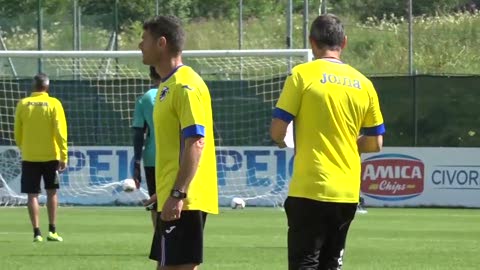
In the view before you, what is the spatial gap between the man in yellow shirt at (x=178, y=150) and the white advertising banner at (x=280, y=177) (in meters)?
16.0

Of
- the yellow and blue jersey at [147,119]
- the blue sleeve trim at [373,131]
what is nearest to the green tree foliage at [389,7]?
the yellow and blue jersey at [147,119]

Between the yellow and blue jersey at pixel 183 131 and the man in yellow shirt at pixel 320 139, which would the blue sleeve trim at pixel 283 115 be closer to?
the man in yellow shirt at pixel 320 139

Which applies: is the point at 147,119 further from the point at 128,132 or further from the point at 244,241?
the point at 128,132

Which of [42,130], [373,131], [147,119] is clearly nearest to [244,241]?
[42,130]

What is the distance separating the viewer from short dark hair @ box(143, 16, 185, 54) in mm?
7469

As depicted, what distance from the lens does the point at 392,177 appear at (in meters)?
23.6

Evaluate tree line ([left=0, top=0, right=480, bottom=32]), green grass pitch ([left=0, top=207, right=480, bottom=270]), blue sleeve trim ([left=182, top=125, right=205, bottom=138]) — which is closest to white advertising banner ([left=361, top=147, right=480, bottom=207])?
green grass pitch ([left=0, top=207, right=480, bottom=270])

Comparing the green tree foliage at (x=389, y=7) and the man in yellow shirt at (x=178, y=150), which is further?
the green tree foliage at (x=389, y=7)

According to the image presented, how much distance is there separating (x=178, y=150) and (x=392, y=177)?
16475 millimetres

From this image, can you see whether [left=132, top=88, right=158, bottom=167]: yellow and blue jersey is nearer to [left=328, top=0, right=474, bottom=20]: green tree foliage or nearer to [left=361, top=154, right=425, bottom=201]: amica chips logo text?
[left=361, top=154, right=425, bottom=201]: amica chips logo text

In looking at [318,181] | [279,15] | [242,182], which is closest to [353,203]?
[318,181]

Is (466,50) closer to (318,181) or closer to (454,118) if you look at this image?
(454,118)

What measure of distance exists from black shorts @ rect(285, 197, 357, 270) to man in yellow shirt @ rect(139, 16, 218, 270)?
1.70ft

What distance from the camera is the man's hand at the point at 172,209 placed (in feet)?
23.9
